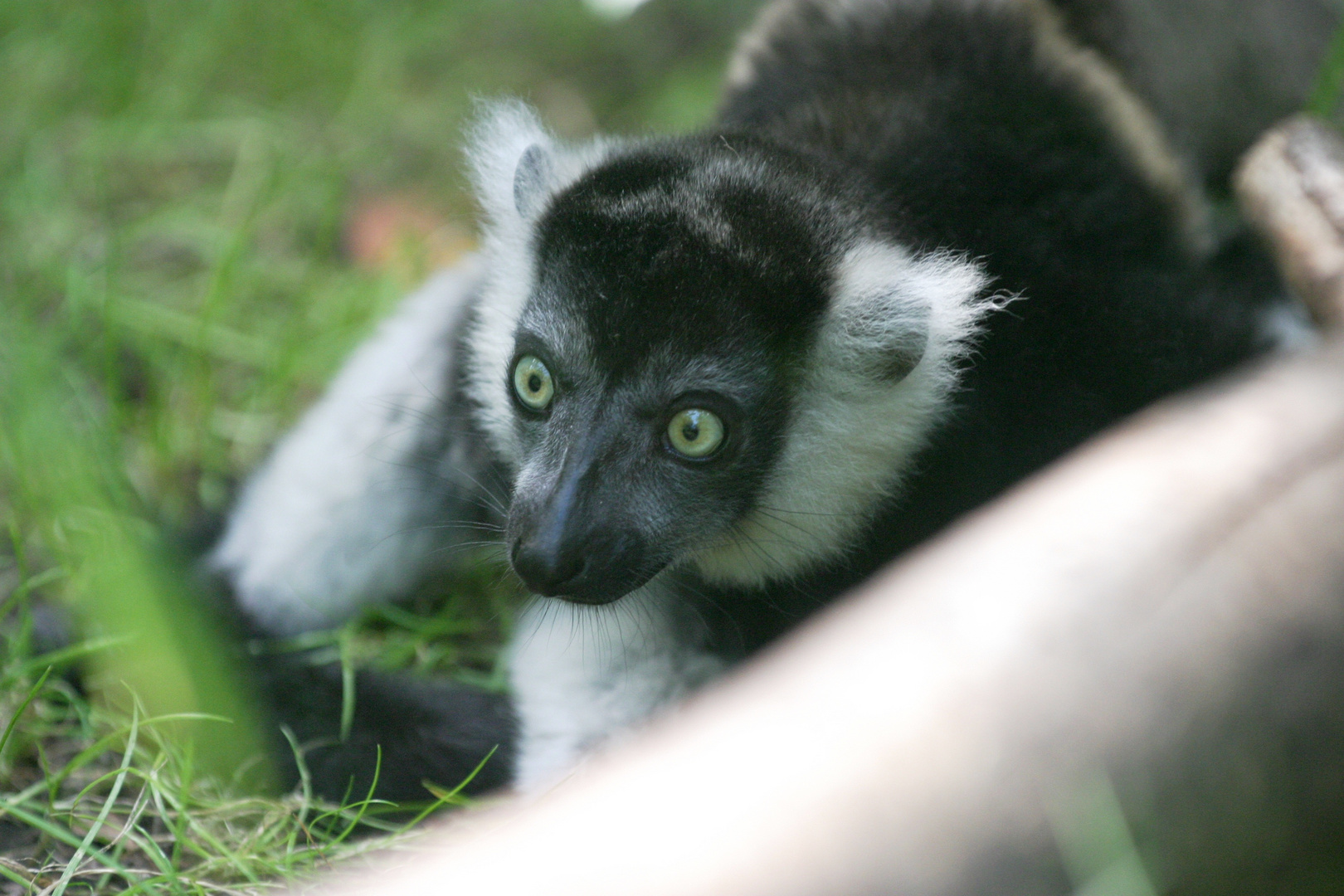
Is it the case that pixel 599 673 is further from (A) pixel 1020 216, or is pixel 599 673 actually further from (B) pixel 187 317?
(B) pixel 187 317

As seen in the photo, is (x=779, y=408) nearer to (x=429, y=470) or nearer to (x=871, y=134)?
(x=871, y=134)

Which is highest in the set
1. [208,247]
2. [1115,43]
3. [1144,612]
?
[1115,43]

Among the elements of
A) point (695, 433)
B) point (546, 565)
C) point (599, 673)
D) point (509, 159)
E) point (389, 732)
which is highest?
point (509, 159)

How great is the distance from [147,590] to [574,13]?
6.42m

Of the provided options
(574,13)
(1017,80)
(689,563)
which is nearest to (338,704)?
(689,563)

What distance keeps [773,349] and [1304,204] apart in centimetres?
164

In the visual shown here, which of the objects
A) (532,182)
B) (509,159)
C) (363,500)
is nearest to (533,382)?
(532,182)

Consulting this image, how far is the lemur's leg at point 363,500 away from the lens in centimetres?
381

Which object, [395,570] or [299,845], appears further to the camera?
[395,570]

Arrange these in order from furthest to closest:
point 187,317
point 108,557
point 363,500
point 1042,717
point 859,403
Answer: point 187,317
point 363,500
point 108,557
point 859,403
point 1042,717

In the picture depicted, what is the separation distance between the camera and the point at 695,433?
9.36ft

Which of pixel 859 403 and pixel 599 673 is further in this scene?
pixel 599 673

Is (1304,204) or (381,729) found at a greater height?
(1304,204)

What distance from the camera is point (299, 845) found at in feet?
10.5
